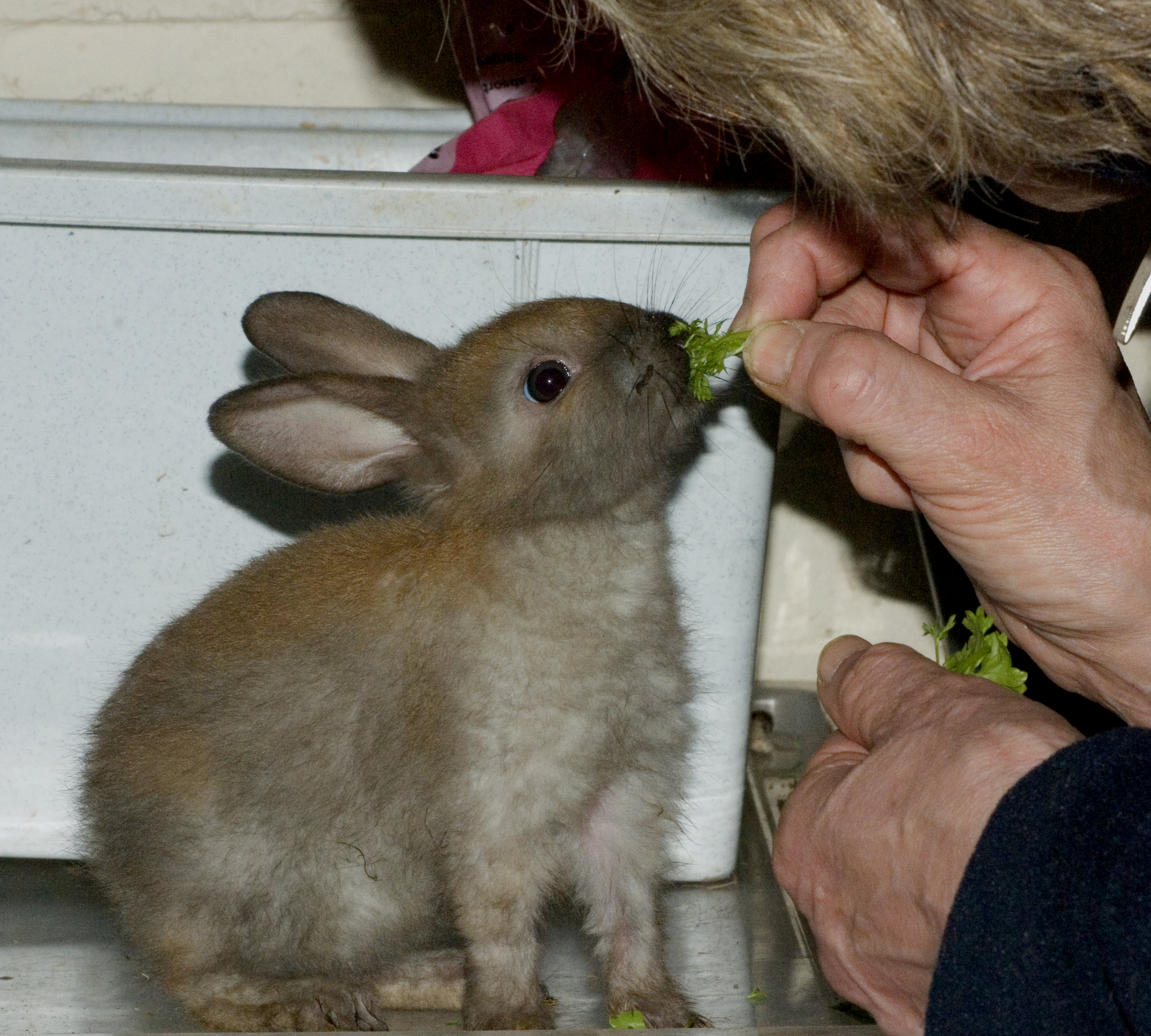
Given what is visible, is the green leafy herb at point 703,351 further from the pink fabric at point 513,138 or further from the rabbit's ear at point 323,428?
the pink fabric at point 513,138

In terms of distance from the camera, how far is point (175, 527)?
1.79 metres

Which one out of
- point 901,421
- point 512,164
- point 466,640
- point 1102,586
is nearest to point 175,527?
point 466,640

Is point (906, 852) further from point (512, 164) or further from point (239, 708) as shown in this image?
point (512, 164)

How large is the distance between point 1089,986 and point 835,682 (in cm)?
62

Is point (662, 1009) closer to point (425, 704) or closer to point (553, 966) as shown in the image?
point (553, 966)

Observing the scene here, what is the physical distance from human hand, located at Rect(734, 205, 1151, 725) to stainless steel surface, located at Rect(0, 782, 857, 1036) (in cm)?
51

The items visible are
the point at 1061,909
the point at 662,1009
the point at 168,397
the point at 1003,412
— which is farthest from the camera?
the point at 168,397

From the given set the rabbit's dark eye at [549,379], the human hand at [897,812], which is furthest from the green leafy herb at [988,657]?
the rabbit's dark eye at [549,379]

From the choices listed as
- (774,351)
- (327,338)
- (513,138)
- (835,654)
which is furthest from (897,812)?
(513,138)

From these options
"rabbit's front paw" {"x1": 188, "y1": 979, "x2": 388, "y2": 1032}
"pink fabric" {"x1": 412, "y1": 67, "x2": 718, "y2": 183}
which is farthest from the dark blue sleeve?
"pink fabric" {"x1": 412, "y1": 67, "x2": 718, "y2": 183}

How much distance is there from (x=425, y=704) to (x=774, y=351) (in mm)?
540

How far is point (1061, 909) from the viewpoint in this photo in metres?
1.01

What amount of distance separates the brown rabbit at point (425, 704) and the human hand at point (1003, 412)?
0.20 meters

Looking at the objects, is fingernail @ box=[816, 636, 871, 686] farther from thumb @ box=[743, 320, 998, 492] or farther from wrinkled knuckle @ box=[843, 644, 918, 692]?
thumb @ box=[743, 320, 998, 492]
